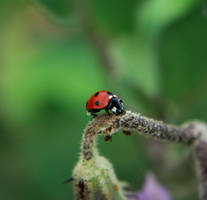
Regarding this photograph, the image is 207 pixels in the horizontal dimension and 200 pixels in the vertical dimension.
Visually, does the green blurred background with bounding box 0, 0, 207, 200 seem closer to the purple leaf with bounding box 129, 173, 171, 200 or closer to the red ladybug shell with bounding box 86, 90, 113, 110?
the purple leaf with bounding box 129, 173, 171, 200

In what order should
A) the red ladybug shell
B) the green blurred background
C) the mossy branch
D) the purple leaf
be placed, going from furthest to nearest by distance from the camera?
the green blurred background
the purple leaf
the red ladybug shell
the mossy branch

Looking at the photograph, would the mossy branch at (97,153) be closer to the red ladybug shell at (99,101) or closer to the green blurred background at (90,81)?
the red ladybug shell at (99,101)

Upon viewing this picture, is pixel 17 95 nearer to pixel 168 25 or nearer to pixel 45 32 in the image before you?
pixel 45 32

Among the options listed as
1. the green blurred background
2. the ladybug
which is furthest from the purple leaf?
the ladybug

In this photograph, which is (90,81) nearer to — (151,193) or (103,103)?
(151,193)

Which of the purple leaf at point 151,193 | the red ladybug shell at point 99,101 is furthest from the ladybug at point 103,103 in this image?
the purple leaf at point 151,193

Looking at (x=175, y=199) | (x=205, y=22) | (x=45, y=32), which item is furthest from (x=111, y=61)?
(x=45, y=32)

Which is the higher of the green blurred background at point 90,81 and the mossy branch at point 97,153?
the green blurred background at point 90,81

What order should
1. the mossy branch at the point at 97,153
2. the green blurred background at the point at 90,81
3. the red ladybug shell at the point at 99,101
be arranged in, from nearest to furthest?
the mossy branch at the point at 97,153 → the red ladybug shell at the point at 99,101 → the green blurred background at the point at 90,81
